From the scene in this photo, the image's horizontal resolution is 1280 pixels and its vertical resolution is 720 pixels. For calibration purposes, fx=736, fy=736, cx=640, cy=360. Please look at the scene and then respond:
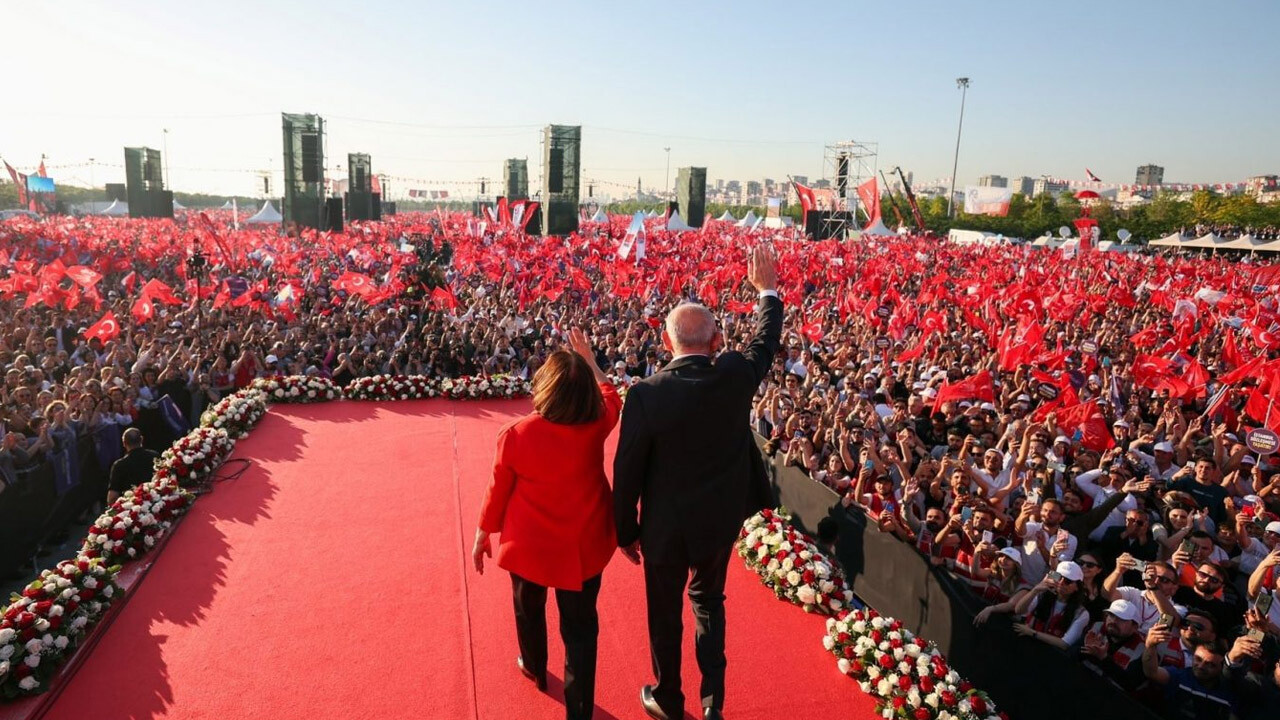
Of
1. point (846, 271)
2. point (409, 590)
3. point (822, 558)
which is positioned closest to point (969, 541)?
point (822, 558)

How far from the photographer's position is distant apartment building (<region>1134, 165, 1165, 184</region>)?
6211 inches

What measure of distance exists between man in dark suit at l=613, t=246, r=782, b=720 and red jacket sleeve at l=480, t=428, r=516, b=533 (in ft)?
1.59

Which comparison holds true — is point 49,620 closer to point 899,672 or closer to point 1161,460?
point 899,672

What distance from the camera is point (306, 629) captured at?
4648 millimetres

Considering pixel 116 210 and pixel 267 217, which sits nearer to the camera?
pixel 267 217

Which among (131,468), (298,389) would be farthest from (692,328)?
(298,389)

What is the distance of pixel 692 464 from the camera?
122 inches

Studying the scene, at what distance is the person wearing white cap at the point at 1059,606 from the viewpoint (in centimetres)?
442

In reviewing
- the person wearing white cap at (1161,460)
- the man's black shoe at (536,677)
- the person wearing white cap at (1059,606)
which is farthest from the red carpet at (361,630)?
the person wearing white cap at (1161,460)

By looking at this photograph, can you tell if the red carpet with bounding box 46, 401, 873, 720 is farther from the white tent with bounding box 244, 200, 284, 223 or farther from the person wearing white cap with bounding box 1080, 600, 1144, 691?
the white tent with bounding box 244, 200, 284, 223

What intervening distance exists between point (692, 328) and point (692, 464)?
22.7 inches

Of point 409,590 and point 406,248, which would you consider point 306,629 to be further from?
point 406,248

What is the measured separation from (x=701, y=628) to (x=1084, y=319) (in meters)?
18.6

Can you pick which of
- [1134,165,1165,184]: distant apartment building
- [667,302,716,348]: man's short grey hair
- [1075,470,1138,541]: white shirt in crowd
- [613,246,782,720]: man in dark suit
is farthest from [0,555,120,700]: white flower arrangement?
[1134,165,1165,184]: distant apartment building
